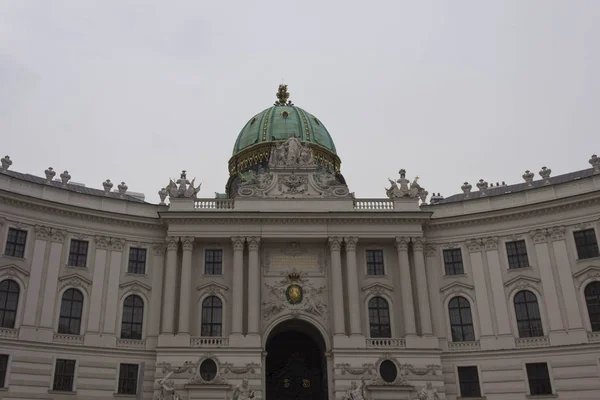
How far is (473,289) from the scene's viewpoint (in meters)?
36.5

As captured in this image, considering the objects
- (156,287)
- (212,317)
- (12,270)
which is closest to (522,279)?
(212,317)

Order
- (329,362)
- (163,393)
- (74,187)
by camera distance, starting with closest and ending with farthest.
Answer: (163,393) < (329,362) < (74,187)

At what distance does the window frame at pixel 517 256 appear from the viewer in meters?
36.1

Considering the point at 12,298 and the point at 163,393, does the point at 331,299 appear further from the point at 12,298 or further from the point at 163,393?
the point at 12,298

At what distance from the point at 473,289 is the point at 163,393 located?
19.7 m

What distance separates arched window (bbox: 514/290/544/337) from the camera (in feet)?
114

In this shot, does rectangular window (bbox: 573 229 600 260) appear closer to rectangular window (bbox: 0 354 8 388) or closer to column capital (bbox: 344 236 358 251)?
column capital (bbox: 344 236 358 251)

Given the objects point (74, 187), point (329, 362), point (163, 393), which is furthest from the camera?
point (74, 187)

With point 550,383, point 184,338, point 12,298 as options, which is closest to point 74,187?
point 12,298

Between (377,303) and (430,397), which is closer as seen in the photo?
(430,397)

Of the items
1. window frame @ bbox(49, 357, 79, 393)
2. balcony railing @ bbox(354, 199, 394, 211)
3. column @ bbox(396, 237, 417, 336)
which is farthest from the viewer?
balcony railing @ bbox(354, 199, 394, 211)

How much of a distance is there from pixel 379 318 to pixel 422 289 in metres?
3.24

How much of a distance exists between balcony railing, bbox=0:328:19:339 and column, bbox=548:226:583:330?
31.3m

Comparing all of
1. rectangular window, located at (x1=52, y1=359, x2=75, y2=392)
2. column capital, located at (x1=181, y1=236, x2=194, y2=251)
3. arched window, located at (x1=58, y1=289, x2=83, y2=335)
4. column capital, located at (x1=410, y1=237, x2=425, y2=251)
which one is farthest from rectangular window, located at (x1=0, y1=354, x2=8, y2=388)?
column capital, located at (x1=410, y1=237, x2=425, y2=251)
